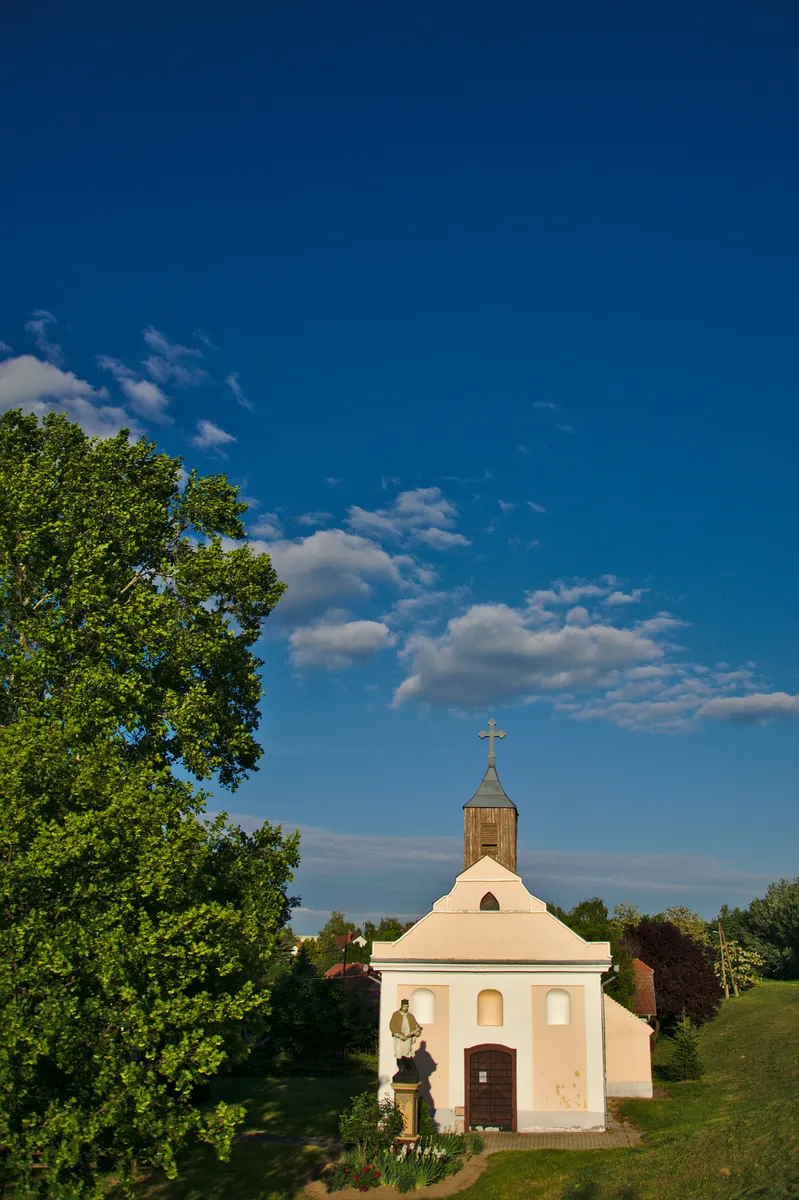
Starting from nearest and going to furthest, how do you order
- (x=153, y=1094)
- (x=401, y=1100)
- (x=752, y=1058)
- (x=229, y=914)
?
(x=153, y=1094)
(x=229, y=914)
(x=401, y=1100)
(x=752, y=1058)

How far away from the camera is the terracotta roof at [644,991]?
39969mm

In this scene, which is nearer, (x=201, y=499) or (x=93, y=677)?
(x=93, y=677)

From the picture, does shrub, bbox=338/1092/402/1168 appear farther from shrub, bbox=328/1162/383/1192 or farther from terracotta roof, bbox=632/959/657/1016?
terracotta roof, bbox=632/959/657/1016

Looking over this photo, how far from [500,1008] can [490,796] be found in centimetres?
919

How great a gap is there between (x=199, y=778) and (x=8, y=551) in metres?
6.45

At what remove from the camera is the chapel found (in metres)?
28.0

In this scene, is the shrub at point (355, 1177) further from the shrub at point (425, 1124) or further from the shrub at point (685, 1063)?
the shrub at point (685, 1063)

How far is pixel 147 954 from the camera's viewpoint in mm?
16297

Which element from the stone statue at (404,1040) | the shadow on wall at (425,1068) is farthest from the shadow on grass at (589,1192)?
the shadow on wall at (425,1068)

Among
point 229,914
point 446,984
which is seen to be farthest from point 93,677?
point 446,984

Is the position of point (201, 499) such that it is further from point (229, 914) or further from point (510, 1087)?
point (510, 1087)

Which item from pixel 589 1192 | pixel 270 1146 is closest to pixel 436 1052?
pixel 270 1146

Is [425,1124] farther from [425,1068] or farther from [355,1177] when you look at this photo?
[355,1177]

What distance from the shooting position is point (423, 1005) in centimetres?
2966
